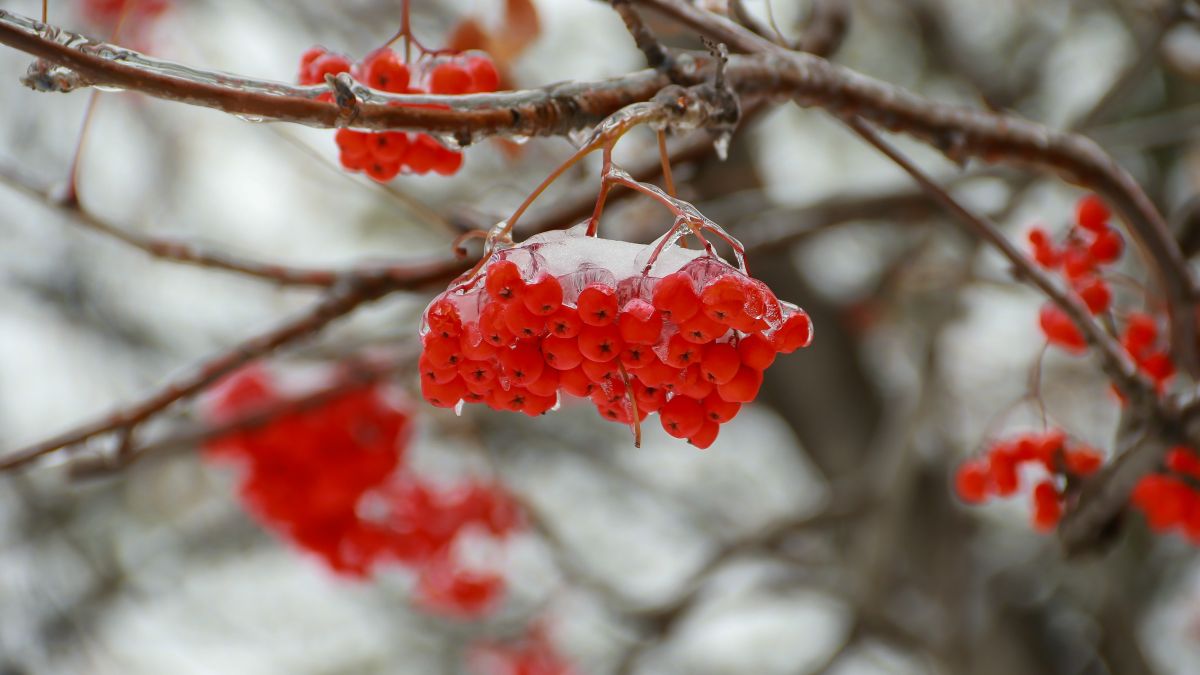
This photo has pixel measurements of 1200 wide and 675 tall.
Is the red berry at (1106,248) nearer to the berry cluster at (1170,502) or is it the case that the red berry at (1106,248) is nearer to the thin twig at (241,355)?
the berry cluster at (1170,502)

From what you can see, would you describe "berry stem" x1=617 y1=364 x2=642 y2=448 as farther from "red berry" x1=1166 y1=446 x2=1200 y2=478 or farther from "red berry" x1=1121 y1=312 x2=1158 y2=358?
"red berry" x1=1121 y1=312 x2=1158 y2=358

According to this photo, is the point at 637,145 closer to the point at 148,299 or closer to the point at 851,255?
the point at 851,255

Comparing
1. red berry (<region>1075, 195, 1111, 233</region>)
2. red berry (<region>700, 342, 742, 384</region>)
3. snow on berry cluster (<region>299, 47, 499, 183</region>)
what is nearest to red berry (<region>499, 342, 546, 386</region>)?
red berry (<region>700, 342, 742, 384</region>)

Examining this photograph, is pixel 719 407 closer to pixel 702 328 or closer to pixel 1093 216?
pixel 702 328

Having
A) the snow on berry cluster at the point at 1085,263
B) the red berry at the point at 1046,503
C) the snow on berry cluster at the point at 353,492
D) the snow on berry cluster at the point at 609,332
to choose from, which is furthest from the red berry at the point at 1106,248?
the snow on berry cluster at the point at 353,492

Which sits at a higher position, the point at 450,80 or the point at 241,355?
the point at 450,80

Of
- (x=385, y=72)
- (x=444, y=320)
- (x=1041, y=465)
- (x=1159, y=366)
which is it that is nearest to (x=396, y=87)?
(x=385, y=72)
